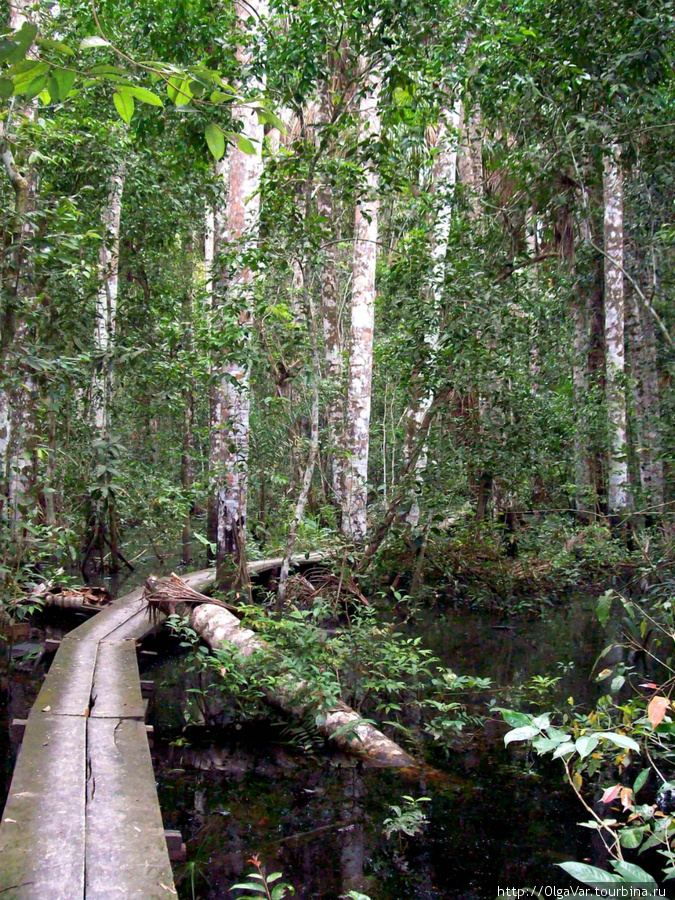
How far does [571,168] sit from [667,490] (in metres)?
5.52

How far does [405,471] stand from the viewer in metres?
9.59

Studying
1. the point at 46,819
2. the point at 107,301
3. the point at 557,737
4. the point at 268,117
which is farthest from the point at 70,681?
the point at 107,301

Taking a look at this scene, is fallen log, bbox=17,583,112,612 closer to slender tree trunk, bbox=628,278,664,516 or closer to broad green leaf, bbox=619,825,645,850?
broad green leaf, bbox=619,825,645,850

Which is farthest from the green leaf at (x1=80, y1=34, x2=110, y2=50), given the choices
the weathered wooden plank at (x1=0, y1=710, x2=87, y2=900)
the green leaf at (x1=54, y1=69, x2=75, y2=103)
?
the weathered wooden plank at (x1=0, y1=710, x2=87, y2=900)

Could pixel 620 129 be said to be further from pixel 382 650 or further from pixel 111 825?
pixel 111 825

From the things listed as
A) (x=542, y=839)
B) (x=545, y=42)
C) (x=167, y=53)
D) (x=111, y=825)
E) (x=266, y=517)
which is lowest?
(x=542, y=839)

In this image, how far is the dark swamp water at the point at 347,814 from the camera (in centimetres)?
367

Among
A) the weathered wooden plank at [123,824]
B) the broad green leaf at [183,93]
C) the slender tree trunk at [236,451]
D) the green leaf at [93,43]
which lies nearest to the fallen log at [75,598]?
the slender tree trunk at [236,451]

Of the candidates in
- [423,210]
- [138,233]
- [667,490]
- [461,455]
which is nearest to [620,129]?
[423,210]

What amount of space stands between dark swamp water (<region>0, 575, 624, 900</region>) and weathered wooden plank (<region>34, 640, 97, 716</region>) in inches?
19.2

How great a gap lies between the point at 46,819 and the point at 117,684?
229cm

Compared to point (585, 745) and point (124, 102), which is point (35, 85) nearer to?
point (124, 102)

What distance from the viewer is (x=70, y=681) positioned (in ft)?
18.4

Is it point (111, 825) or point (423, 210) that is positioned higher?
point (423, 210)
